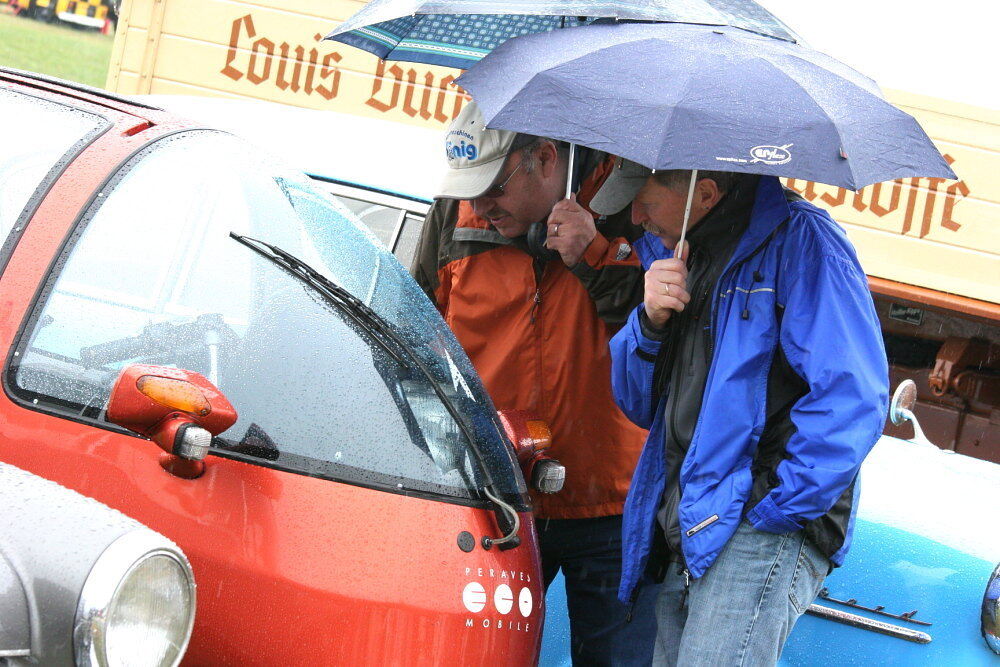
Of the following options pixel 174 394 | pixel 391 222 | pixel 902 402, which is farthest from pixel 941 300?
pixel 174 394

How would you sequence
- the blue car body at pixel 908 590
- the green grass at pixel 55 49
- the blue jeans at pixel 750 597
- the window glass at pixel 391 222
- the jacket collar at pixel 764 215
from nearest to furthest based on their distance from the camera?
the blue jeans at pixel 750 597 → the jacket collar at pixel 764 215 → the blue car body at pixel 908 590 → the window glass at pixel 391 222 → the green grass at pixel 55 49

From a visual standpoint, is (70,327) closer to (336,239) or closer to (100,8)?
(336,239)

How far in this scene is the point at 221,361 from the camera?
2.07 meters

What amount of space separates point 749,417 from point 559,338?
0.75 m

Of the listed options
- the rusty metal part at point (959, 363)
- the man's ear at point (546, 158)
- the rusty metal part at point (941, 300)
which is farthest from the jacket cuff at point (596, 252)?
the rusty metal part at point (959, 363)

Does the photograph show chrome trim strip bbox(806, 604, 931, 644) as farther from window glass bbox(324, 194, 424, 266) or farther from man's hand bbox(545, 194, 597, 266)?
window glass bbox(324, 194, 424, 266)

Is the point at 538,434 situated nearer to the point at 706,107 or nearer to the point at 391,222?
the point at 706,107

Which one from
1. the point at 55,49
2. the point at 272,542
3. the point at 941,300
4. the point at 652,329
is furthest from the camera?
the point at 55,49

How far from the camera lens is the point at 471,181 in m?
2.91

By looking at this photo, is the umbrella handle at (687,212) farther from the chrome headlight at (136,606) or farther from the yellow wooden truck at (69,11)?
the yellow wooden truck at (69,11)

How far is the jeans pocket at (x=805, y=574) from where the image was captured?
2.29 meters

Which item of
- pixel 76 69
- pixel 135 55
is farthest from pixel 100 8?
Answer: pixel 135 55

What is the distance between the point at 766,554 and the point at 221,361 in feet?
3.71

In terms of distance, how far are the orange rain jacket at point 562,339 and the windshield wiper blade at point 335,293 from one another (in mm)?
705
